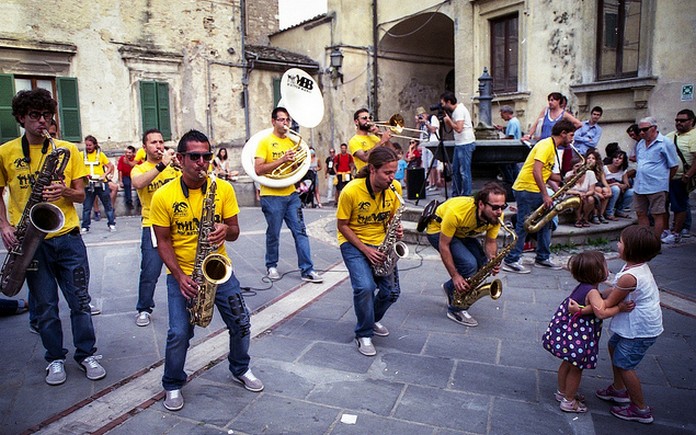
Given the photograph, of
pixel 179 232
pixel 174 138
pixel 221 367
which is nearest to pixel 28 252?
pixel 179 232

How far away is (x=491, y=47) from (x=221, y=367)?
1200 centimetres

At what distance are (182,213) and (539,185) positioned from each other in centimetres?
408

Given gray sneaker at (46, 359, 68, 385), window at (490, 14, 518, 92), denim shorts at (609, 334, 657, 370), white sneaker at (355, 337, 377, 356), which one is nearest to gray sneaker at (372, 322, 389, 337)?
white sneaker at (355, 337, 377, 356)

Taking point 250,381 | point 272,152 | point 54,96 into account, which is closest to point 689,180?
point 272,152

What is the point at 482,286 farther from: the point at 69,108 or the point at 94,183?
the point at 69,108

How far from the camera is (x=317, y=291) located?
18.4ft

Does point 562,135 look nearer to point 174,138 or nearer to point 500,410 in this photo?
point 500,410

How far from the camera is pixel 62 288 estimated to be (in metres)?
3.54

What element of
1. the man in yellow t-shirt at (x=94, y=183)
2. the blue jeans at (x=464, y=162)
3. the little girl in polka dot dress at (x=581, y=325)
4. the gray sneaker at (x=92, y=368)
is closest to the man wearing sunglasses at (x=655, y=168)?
the blue jeans at (x=464, y=162)

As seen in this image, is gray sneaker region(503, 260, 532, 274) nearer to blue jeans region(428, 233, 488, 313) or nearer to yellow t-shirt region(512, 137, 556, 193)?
yellow t-shirt region(512, 137, 556, 193)

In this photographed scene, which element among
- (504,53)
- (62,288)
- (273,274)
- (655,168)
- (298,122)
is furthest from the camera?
(504,53)

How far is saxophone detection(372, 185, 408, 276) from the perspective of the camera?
3.99 meters

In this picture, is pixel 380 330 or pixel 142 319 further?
pixel 142 319

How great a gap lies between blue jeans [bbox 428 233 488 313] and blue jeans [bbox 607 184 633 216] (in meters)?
4.60
